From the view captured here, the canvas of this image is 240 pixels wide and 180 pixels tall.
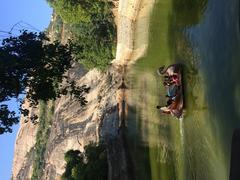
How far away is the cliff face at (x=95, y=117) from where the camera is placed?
24.2 m

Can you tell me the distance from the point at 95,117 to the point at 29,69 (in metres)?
23.5

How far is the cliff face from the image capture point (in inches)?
952

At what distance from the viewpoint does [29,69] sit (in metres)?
19.8

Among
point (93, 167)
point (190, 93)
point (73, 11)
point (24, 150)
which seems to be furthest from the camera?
point (24, 150)

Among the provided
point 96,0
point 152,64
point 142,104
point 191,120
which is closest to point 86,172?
point 142,104

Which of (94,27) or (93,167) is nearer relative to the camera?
(93,167)

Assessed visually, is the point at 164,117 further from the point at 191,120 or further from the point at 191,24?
the point at 191,24

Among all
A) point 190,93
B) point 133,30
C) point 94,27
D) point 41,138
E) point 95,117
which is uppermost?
point 94,27

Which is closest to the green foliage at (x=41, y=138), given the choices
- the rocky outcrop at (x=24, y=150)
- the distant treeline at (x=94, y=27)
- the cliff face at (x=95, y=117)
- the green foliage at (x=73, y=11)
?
the cliff face at (x=95, y=117)

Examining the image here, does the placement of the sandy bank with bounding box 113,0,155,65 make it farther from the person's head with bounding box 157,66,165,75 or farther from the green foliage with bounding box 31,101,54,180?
the green foliage with bounding box 31,101,54,180

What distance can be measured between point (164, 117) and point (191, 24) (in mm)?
4335

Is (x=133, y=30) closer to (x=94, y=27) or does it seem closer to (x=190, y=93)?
(x=190, y=93)

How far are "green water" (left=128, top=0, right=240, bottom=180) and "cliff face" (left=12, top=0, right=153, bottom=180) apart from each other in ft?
2.46

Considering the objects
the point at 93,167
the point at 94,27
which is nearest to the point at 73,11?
the point at 94,27
